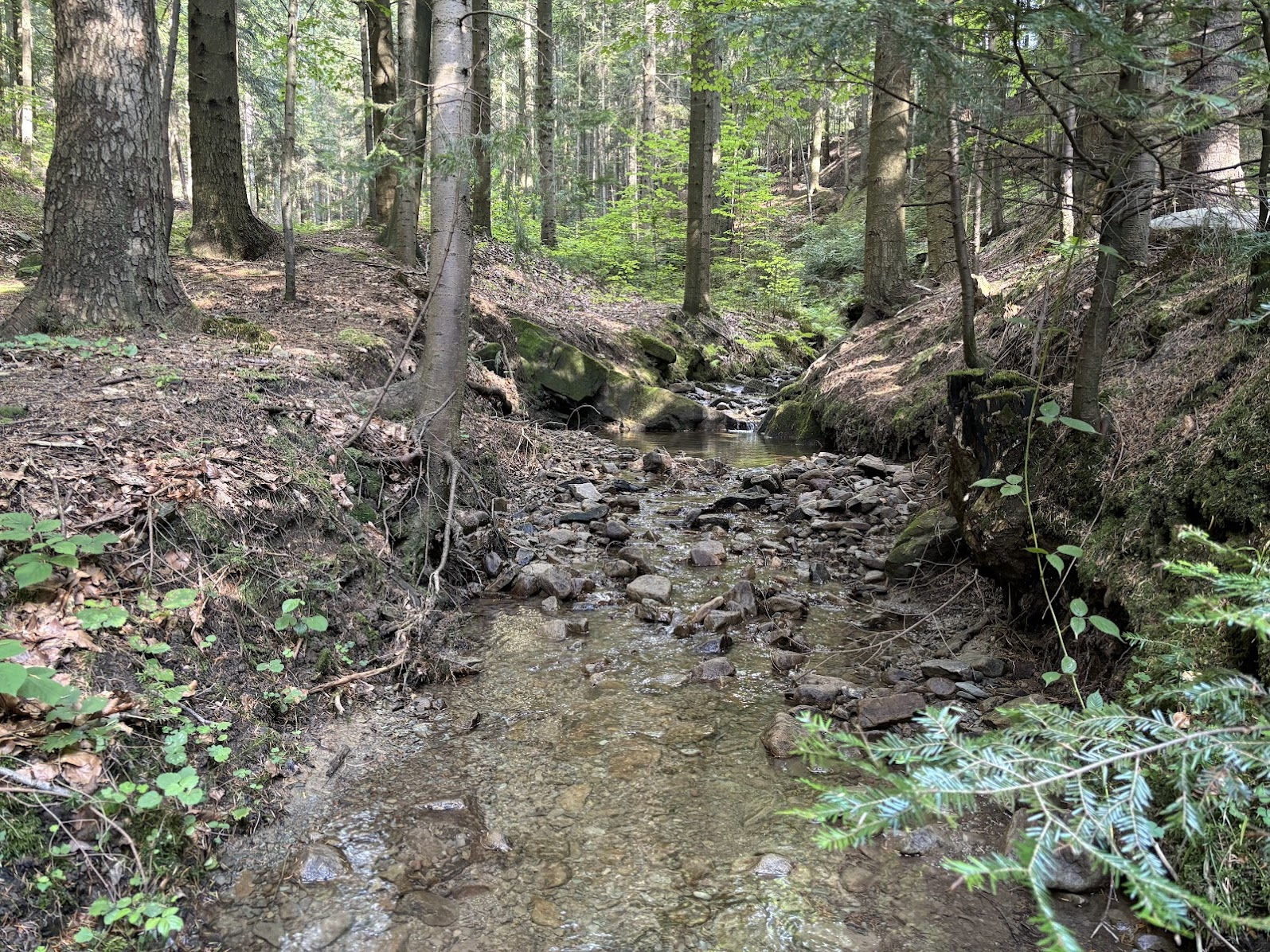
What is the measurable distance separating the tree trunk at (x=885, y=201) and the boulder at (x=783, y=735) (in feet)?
30.3

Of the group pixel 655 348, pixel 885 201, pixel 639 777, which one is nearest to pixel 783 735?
pixel 639 777

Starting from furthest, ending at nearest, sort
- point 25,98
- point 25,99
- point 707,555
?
point 25,99 < point 25,98 < point 707,555

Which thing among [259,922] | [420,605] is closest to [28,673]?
[259,922]

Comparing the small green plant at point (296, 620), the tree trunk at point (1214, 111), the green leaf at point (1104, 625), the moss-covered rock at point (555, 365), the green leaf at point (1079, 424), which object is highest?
the tree trunk at point (1214, 111)

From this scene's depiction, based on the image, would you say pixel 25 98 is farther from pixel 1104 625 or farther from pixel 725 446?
pixel 1104 625

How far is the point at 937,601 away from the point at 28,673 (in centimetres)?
523

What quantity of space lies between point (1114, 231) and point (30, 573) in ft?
17.9

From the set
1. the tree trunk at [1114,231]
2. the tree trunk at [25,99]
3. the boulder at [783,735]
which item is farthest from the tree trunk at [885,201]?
the tree trunk at [25,99]

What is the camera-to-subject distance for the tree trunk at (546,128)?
7145 millimetres

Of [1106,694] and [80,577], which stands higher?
[80,577]

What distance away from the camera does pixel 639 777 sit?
3641 mm

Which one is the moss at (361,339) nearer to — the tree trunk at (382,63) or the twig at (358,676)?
the twig at (358,676)

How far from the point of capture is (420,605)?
498 cm

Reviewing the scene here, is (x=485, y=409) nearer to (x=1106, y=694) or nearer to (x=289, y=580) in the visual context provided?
(x=289, y=580)
